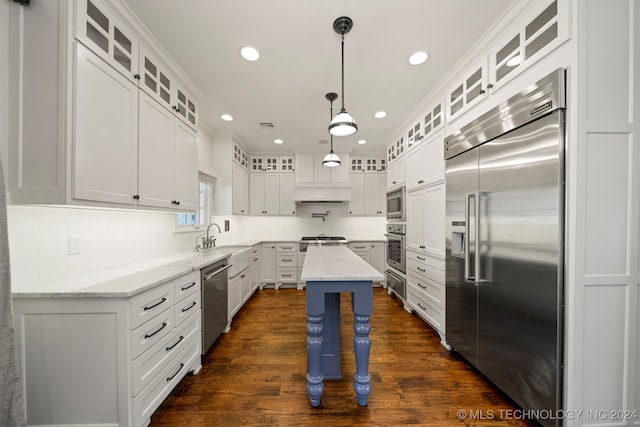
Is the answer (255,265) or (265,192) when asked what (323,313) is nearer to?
(255,265)

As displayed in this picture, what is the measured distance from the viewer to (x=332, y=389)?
1884 millimetres

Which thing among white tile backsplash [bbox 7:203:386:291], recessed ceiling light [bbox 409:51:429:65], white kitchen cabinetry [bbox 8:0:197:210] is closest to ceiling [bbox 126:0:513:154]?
recessed ceiling light [bbox 409:51:429:65]

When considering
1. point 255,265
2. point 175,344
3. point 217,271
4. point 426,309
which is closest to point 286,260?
point 255,265

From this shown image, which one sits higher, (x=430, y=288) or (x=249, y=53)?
(x=249, y=53)

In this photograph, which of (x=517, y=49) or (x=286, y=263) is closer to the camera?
(x=517, y=49)

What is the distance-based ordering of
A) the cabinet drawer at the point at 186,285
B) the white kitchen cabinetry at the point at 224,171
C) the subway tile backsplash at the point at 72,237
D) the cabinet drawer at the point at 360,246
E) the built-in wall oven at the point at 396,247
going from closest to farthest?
1. the subway tile backsplash at the point at 72,237
2. the cabinet drawer at the point at 186,285
3. the built-in wall oven at the point at 396,247
4. the white kitchen cabinetry at the point at 224,171
5. the cabinet drawer at the point at 360,246

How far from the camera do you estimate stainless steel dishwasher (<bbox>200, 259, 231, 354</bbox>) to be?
2.24 m

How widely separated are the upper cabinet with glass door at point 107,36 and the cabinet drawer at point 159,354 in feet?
6.16

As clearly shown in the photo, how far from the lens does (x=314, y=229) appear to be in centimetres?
543

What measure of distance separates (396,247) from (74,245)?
3.65 meters

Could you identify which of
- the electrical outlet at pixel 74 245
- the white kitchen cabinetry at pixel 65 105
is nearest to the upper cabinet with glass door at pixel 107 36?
the white kitchen cabinetry at pixel 65 105

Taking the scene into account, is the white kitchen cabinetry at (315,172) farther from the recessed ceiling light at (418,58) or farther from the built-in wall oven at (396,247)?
the recessed ceiling light at (418,58)

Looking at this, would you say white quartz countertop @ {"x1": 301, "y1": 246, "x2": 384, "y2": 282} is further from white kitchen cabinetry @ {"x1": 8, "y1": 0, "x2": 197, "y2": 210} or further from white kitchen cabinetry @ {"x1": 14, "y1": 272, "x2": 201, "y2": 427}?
white kitchen cabinetry @ {"x1": 8, "y1": 0, "x2": 197, "y2": 210}

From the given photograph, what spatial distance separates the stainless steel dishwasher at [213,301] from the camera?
224 centimetres
